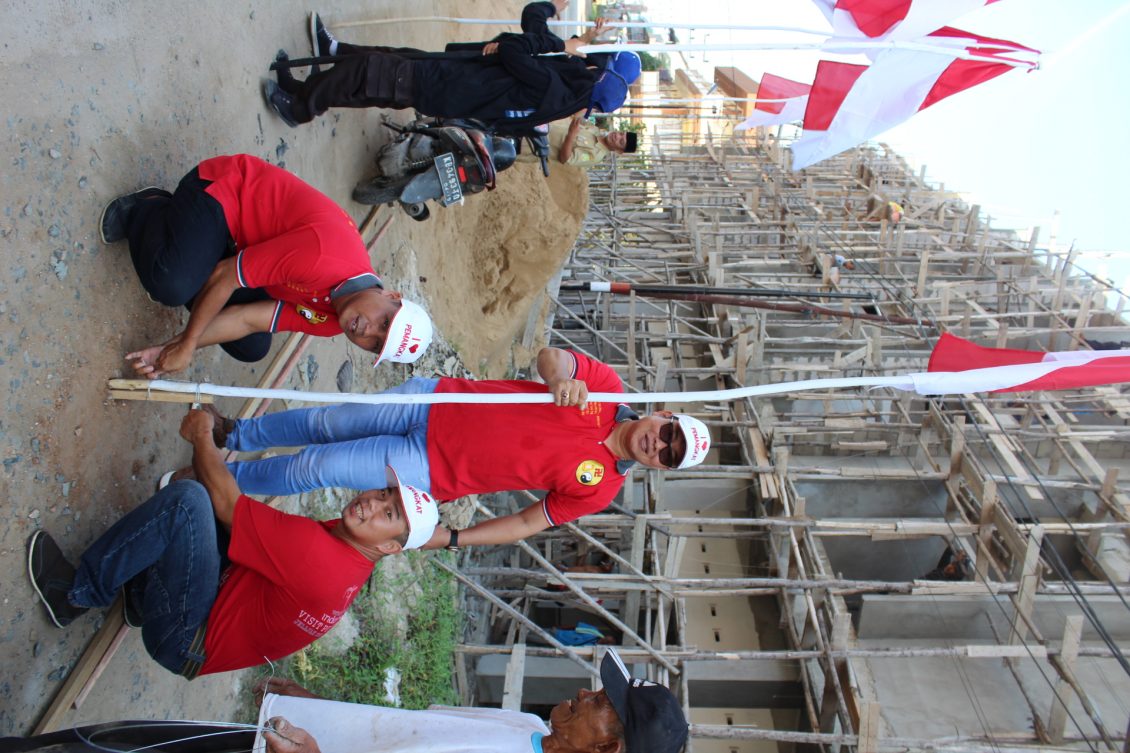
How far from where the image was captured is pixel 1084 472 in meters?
8.78

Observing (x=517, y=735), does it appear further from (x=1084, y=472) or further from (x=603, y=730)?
(x=1084, y=472)

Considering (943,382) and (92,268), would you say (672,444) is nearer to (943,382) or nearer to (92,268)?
(943,382)

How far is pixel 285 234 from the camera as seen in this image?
295cm

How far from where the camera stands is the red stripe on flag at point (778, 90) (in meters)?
6.90

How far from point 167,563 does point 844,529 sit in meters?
6.51

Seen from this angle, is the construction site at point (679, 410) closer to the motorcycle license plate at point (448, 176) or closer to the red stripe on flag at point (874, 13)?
the motorcycle license plate at point (448, 176)

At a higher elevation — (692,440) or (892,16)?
(892,16)

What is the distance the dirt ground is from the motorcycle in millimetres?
863

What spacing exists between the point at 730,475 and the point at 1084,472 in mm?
4147

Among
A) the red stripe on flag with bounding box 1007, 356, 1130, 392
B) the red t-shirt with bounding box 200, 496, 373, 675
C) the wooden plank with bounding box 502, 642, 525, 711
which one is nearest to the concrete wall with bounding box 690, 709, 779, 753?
the wooden plank with bounding box 502, 642, 525, 711

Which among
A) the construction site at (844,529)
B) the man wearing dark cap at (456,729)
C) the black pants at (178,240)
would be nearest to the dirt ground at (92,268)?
the black pants at (178,240)

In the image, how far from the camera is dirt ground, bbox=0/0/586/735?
2543mm

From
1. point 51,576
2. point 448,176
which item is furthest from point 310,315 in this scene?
point 448,176

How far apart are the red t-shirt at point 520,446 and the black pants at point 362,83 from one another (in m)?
1.84
